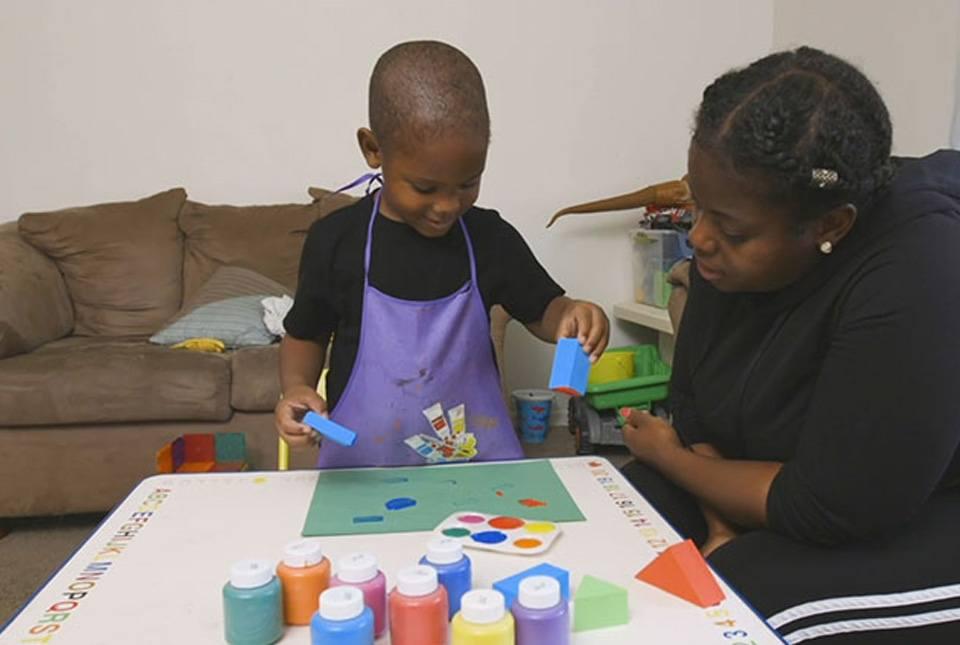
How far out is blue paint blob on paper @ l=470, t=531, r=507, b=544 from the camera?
73cm

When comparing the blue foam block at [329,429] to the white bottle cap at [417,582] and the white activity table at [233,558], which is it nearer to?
the white activity table at [233,558]

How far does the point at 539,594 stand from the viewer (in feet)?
1.82

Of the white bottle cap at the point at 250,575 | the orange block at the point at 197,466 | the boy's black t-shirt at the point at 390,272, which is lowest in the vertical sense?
the orange block at the point at 197,466

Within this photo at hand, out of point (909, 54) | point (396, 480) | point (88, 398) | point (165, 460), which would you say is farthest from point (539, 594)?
point (909, 54)

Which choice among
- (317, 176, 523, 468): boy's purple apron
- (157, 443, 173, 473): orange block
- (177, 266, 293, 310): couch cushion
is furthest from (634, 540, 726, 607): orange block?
(177, 266, 293, 310): couch cushion

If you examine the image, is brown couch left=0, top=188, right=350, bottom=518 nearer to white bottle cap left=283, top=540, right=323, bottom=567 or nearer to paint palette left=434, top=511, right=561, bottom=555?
paint palette left=434, top=511, right=561, bottom=555

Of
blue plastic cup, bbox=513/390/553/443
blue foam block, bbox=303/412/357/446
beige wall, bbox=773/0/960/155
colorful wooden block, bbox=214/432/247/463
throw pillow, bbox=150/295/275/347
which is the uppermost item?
beige wall, bbox=773/0/960/155

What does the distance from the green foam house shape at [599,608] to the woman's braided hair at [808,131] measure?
0.41 m

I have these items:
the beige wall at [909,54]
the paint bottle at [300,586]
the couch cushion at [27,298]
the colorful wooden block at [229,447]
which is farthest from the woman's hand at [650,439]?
the couch cushion at [27,298]

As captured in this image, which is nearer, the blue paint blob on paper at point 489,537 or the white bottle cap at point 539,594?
the white bottle cap at point 539,594

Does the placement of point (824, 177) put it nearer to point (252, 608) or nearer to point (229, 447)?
point (252, 608)

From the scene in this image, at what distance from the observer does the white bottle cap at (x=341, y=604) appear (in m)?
0.54

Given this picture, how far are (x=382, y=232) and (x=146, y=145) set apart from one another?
184 centimetres

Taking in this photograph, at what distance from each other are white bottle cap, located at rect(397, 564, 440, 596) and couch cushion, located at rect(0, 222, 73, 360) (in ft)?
6.02
